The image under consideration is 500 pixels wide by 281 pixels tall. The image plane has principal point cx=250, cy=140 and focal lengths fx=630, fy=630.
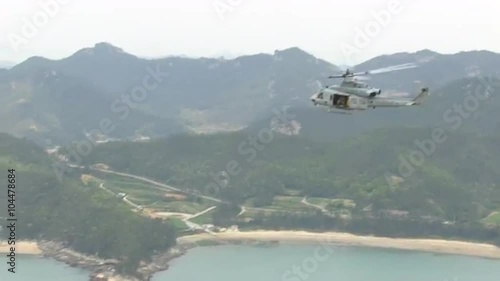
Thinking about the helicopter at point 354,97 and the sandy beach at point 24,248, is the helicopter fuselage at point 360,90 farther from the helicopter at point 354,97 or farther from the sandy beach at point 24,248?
the sandy beach at point 24,248

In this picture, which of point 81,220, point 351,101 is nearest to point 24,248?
point 81,220

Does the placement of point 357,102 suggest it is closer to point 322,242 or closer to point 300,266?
point 300,266

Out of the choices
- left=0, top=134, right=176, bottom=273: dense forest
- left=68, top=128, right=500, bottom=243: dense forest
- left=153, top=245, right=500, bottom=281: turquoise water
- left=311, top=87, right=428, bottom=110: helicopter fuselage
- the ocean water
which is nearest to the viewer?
left=311, top=87, right=428, bottom=110: helicopter fuselage

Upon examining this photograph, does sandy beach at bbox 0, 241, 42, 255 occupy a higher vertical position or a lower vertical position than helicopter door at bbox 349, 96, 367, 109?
lower

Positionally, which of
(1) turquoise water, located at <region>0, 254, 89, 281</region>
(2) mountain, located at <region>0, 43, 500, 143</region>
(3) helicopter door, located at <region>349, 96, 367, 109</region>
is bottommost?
(1) turquoise water, located at <region>0, 254, 89, 281</region>

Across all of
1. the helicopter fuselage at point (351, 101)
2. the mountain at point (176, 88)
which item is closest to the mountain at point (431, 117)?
the mountain at point (176, 88)

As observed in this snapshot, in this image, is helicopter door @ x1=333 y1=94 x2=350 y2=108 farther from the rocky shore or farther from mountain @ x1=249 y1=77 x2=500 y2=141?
mountain @ x1=249 y1=77 x2=500 y2=141

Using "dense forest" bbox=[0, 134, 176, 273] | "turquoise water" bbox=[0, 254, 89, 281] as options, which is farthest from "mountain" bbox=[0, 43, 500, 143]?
"turquoise water" bbox=[0, 254, 89, 281]
